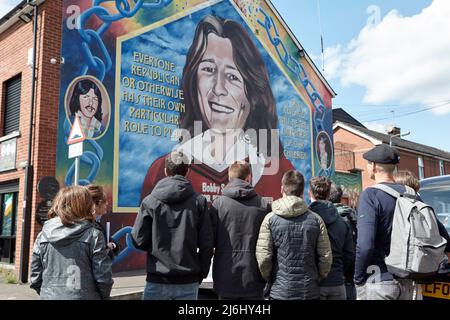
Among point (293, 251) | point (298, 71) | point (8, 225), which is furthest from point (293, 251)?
point (298, 71)

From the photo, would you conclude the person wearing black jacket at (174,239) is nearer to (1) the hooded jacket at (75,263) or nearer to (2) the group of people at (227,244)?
(2) the group of people at (227,244)

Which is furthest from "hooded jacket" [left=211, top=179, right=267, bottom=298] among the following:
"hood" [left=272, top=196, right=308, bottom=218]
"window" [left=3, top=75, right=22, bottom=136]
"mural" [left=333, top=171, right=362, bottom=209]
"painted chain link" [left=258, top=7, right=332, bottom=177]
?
"mural" [left=333, top=171, right=362, bottom=209]

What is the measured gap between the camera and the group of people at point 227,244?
2936 mm

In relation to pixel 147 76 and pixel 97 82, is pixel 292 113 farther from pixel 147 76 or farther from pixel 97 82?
pixel 97 82

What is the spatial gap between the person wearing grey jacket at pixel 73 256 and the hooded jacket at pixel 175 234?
18.2 inches

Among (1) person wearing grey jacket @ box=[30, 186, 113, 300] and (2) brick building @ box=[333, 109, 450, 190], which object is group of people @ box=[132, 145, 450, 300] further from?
(2) brick building @ box=[333, 109, 450, 190]

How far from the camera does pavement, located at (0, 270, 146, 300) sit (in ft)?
22.1

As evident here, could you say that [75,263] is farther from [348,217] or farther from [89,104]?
[89,104]

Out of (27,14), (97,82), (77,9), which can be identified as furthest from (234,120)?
(27,14)

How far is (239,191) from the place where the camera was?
353 cm

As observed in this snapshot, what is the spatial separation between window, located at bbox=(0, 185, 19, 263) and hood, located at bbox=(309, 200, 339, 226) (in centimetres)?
780

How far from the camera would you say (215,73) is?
12.0 meters

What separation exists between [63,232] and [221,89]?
9566 mm

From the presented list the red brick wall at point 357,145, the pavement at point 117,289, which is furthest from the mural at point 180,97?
the red brick wall at point 357,145
